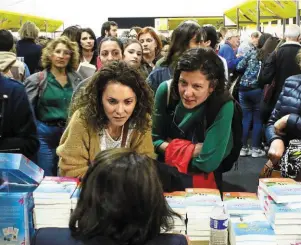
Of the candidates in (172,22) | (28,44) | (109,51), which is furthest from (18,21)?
(109,51)

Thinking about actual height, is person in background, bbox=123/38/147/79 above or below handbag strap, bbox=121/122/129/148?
above

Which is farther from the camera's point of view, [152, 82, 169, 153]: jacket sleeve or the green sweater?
[152, 82, 169, 153]: jacket sleeve

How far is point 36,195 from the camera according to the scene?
166 cm

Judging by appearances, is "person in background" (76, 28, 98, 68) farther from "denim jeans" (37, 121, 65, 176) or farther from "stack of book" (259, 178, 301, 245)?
"stack of book" (259, 178, 301, 245)

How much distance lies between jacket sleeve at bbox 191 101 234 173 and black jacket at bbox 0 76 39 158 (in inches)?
33.2

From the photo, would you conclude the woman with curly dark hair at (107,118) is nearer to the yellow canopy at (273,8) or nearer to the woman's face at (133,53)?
the woman's face at (133,53)

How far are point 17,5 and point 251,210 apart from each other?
17489mm

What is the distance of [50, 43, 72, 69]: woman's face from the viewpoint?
372 cm

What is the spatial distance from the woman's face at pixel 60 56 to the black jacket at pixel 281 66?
240 cm

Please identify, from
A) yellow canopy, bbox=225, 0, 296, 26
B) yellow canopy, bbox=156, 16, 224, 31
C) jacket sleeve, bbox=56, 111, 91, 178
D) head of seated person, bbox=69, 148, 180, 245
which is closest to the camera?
head of seated person, bbox=69, 148, 180, 245

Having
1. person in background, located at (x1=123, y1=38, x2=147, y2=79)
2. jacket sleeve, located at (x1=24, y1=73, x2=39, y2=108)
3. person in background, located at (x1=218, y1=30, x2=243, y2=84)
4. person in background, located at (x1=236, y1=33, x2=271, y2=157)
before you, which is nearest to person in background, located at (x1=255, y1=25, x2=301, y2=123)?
person in background, located at (x1=236, y1=33, x2=271, y2=157)

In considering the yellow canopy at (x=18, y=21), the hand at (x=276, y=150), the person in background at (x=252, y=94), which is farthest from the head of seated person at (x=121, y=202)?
the yellow canopy at (x=18, y=21)

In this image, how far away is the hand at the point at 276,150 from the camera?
7.98 ft

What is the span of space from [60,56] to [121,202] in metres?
2.76
